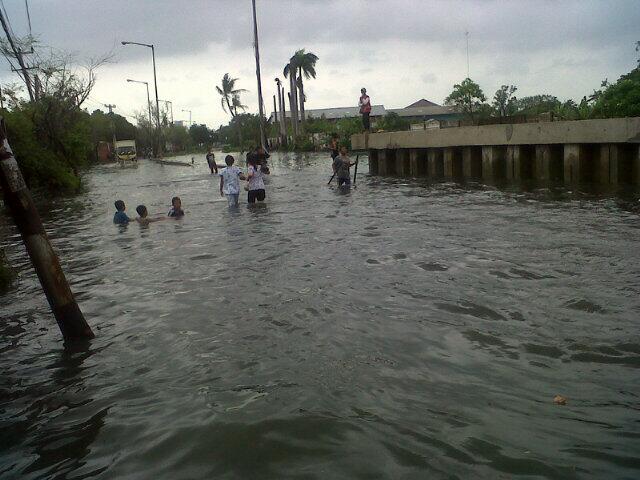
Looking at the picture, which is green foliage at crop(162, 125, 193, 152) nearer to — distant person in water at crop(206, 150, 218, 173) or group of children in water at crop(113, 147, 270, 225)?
distant person in water at crop(206, 150, 218, 173)

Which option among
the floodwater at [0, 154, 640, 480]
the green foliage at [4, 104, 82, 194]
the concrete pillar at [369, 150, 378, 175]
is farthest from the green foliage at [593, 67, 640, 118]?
the green foliage at [4, 104, 82, 194]

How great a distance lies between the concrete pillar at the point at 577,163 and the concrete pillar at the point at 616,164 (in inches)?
28.8

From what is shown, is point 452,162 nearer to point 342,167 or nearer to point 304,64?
point 342,167

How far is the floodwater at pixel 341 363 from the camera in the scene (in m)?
3.66

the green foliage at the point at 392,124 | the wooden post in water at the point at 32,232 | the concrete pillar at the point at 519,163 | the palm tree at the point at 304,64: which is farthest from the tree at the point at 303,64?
the wooden post in water at the point at 32,232

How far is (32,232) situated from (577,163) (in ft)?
51.5

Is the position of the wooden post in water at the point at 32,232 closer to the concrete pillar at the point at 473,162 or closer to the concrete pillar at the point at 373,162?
the concrete pillar at the point at 473,162

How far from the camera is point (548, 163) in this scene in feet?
60.5

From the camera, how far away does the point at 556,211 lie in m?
12.6

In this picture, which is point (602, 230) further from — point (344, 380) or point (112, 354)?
point (112, 354)

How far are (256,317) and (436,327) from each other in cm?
191

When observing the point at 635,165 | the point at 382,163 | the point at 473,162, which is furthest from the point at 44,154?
the point at 635,165

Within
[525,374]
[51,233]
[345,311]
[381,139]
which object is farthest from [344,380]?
[381,139]

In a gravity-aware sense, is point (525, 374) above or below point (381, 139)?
below
